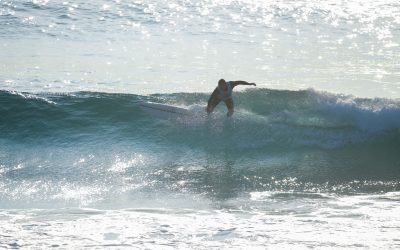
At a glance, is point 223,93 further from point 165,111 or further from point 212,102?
point 165,111

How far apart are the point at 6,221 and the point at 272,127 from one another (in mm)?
8924

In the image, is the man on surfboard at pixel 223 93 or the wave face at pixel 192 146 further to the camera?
the man on surfboard at pixel 223 93

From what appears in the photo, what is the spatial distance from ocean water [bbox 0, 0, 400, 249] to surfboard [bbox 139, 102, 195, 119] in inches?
7.7

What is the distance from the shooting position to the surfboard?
1925 cm

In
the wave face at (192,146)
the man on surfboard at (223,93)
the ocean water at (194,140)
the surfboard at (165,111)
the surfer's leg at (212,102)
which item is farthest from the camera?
the surfboard at (165,111)

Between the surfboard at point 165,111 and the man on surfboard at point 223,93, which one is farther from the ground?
the man on surfboard at point 223,93

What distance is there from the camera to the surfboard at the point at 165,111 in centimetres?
1925

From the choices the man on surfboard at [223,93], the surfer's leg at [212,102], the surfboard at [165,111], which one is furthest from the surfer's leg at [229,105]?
the surfboard at [165,111]

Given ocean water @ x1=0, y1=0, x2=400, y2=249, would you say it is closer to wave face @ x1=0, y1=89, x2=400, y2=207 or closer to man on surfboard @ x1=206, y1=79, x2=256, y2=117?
wave face @ x1=0, y1=89, x2=400, y2=207

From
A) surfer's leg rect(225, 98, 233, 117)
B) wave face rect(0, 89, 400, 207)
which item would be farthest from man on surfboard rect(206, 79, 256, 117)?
wave face rect(0, 89, 400, 207)

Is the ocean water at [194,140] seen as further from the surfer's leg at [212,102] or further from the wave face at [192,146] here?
the surfer's leg at [212,102]

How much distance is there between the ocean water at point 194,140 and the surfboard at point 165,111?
20cm

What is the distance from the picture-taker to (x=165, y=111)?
19594 mm

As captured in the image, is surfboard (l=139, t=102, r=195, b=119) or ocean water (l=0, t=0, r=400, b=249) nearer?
ocean water (l=0, t=0, r=400, b=249)
